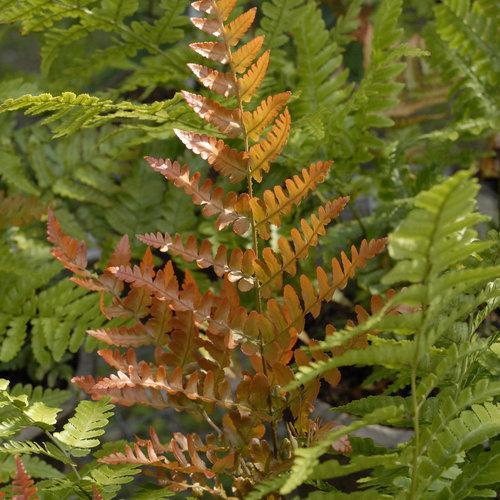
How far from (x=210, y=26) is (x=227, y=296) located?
0.28m

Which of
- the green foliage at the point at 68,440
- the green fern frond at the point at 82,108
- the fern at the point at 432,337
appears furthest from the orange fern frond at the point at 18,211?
the fern at the point at 432,337

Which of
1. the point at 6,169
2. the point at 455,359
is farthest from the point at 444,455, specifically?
the point at 6,169

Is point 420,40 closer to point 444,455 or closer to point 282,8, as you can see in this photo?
point 282,8

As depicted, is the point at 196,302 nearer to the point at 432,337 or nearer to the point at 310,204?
the point at 432,337

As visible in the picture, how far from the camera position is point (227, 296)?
0.78 metres

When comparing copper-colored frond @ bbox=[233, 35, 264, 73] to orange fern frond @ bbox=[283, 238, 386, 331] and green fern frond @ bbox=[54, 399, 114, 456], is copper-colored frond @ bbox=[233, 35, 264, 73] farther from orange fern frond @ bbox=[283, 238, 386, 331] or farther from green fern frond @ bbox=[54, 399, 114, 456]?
green fern frond @ bbox=[54, 399, 114, 456]

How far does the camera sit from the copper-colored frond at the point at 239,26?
2.46ft

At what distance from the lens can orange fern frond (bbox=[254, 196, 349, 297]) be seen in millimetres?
746

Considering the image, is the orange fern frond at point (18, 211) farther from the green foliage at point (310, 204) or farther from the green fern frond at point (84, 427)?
the green fern frond at point (84, 427)

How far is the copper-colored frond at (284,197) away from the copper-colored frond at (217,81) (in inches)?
4.4

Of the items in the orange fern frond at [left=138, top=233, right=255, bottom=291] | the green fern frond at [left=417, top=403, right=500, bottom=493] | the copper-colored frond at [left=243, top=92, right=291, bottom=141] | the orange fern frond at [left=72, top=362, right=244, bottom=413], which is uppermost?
the copper-colored frond at [left=243, top=92, right=291, bottom=141]

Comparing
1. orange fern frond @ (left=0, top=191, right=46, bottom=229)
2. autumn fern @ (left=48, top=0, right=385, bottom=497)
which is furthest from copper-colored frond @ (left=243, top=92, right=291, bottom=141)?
orange fern frond @ (left=0, top=191, right=46, bottom=229)

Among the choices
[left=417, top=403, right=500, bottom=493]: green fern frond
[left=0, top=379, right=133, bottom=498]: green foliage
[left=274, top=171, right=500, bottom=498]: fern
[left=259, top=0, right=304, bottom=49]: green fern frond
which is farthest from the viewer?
[left=259, top=0, right=304, bottom=49]: green fern frond

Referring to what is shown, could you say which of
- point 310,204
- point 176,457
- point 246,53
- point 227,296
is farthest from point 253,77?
point 310,204
